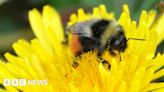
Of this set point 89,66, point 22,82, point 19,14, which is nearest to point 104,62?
point 89,66

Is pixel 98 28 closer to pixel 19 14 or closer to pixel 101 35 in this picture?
pixel 101 35

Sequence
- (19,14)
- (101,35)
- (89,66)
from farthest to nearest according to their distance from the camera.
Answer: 1. (19,14)
2. (89,66)
3. (101,35)

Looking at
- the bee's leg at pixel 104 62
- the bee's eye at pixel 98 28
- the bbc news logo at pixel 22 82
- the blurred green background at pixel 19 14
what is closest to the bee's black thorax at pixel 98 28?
the bee's eye at pixel 98 28

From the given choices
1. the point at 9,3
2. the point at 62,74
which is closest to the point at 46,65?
the point at 62,74

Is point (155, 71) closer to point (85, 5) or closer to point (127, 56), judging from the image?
point (127, 56)

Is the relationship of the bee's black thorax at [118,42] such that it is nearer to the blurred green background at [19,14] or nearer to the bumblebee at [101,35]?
the bumblebee at [101,35]

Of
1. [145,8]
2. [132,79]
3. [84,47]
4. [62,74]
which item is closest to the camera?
[132,79]
